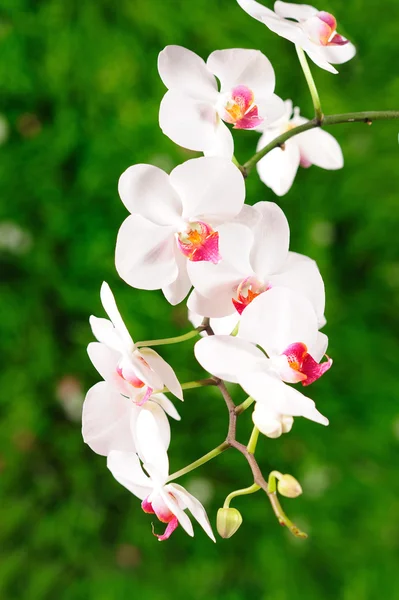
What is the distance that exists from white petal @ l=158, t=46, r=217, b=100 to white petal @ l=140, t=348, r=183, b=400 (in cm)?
18

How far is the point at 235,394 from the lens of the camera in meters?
1.22

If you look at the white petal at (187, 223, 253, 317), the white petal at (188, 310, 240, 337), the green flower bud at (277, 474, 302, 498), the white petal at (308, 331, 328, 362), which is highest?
the white petal at (187, 223, 253, 317)

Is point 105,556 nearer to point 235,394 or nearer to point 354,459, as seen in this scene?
point 235,394

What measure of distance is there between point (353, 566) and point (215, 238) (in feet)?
3.44

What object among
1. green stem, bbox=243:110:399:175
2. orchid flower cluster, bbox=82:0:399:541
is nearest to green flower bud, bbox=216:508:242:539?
orchid flower cluster, bbox=82:0:399:541

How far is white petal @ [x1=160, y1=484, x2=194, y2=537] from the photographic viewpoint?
0.41m

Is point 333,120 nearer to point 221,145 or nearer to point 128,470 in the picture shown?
point 221,145

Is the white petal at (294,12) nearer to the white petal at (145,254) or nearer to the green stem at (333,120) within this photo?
the green stem at (333,120)

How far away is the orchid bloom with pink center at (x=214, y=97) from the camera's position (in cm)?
44

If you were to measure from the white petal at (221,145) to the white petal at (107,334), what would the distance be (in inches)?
5.1

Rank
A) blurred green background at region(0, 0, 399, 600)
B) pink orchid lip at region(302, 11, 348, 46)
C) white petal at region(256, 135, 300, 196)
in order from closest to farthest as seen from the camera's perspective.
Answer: pink orchid lip at region(302, 11, 348, 46) → white petal at region(256, 135, 300, 196) → blurred green background at region(0, 0, 399, 600)

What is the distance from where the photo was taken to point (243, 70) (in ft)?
1.53

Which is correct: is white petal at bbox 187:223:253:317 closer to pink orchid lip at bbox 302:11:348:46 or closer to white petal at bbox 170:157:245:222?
white petal at bbox 170:157:245:222

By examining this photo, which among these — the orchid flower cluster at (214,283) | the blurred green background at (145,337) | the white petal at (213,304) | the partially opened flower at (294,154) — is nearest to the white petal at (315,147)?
the partially opened flower at (294,154)
